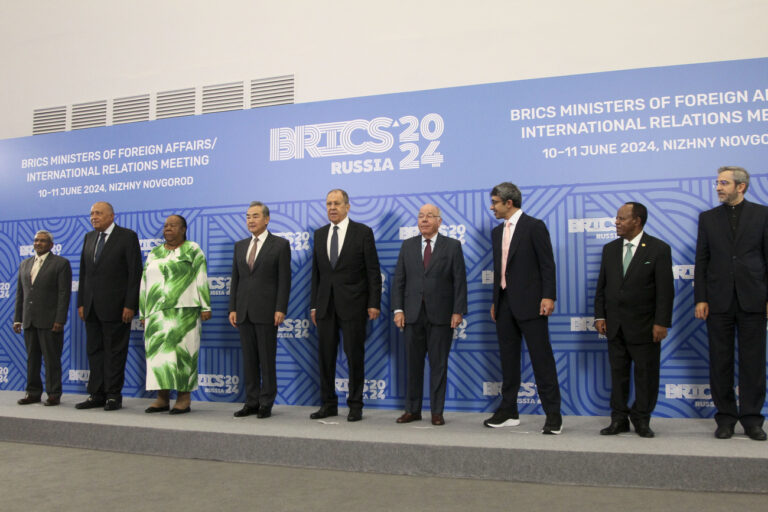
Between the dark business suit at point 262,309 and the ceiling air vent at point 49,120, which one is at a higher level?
the ceiling air vent at point 49,120

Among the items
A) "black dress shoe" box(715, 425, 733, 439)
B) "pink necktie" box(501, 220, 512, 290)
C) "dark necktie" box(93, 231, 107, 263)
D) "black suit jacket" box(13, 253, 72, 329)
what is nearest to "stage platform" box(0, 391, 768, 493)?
"black dress shoe" box(715, 425, 733, 439)

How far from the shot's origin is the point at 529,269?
153 inches

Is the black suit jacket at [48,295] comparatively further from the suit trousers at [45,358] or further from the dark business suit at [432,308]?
the dark business suit at [432,308]

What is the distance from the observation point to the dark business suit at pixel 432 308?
4113 millimetres

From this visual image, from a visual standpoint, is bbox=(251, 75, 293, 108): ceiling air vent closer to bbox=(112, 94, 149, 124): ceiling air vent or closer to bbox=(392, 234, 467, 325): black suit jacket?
bbox=(112, 94, 149, 124): ceiling air vent

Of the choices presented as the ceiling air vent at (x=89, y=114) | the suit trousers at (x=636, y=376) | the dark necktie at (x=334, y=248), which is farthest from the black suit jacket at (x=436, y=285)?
the ceiling air vent at (x=89, y=114)

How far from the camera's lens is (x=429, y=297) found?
13.6ft

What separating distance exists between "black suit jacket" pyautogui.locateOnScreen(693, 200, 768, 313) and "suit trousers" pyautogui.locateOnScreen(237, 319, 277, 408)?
106 inches

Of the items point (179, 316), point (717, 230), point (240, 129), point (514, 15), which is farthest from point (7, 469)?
point (514, 15)

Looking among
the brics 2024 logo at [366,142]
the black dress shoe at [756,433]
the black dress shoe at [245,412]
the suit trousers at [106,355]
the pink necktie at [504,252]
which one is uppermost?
the brics 2024 logo at [366,142]

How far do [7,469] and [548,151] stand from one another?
3854mm

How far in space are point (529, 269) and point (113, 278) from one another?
3014mm

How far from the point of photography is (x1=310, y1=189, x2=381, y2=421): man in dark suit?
4.27 meters

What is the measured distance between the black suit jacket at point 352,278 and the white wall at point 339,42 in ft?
4.69
